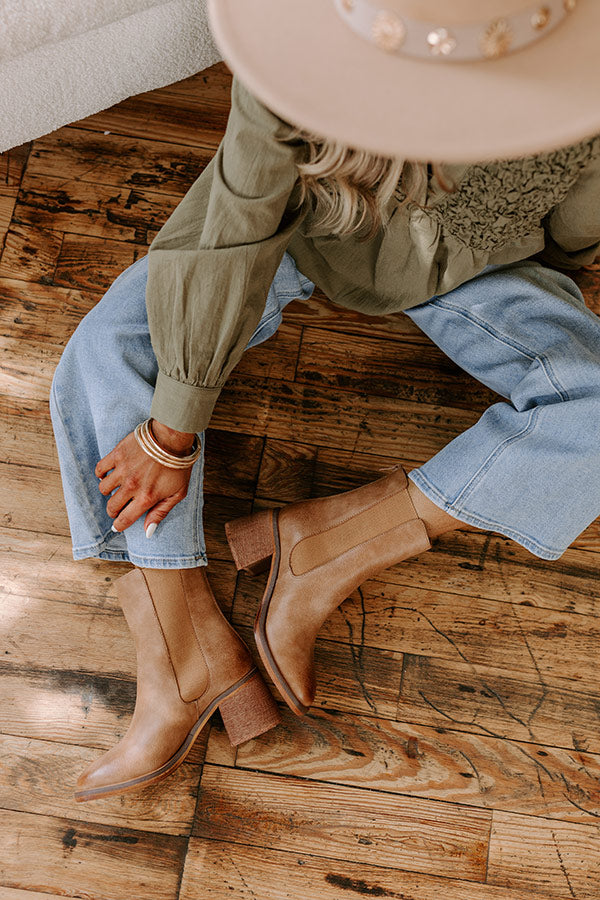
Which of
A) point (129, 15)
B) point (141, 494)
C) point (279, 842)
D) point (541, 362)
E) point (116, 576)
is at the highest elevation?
point (129, 15)

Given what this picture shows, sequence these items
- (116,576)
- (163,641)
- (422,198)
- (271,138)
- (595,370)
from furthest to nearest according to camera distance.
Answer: (116,576)
(163,641)
(595,370)
(422,198)
(271,138)

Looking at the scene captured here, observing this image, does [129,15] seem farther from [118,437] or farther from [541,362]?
[541,362]

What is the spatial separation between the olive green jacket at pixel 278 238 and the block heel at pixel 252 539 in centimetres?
25

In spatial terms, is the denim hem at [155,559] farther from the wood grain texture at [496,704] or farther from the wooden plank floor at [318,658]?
the wood grain texture at [496,704]

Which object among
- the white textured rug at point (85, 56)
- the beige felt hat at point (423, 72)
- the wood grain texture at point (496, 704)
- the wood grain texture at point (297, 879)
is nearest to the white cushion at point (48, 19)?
the white textured rug at point (85, 56)

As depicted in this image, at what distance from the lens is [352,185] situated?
2.26 ft

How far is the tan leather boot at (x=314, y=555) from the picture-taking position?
979 mm

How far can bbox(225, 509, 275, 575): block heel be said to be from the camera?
1056mm

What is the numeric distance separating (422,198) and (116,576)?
734 millimetres

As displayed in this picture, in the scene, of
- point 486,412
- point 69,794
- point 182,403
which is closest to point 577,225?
point 486,412

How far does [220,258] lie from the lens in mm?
738

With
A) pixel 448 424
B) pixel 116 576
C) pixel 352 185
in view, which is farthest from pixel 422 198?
pixel 116 576

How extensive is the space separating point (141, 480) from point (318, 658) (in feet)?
1.39

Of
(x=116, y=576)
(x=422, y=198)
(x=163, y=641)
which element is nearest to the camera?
(x=422, y=198)
